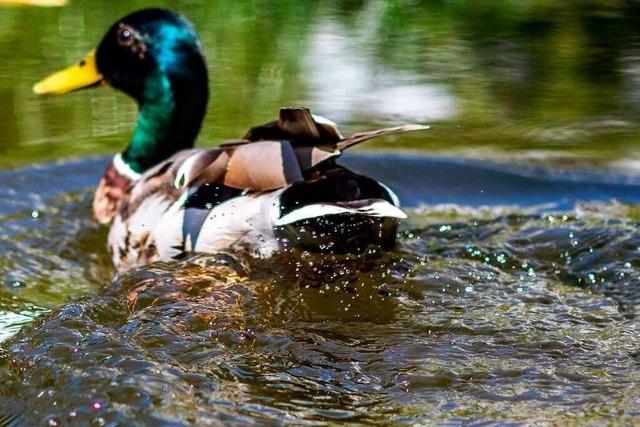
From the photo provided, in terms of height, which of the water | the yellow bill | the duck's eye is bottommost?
the water

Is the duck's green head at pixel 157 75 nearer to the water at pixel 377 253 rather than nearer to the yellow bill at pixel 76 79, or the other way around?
the yellow bill at pixel 76 79

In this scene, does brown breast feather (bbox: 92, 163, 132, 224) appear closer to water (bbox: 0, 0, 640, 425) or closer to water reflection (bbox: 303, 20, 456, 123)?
water (bbox: 0, 0, 640, 425)

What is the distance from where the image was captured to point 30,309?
554 centimetres

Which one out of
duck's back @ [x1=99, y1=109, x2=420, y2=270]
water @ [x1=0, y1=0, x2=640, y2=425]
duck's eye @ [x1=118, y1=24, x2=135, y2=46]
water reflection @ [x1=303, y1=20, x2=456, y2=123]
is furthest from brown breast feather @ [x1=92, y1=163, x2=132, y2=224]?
water reflection @ [x1=303, y1=20, x2=456, y2=123]

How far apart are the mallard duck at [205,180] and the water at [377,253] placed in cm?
14

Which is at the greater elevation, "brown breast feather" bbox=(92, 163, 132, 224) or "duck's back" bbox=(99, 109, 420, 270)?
"duck's back" bbox=(99, 109, 420, 270)

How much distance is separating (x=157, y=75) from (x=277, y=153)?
154 centimetres

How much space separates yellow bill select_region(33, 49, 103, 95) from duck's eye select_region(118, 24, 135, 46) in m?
0.28

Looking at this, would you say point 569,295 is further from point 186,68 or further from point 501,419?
point 186,68

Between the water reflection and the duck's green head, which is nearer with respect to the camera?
the duck's green head

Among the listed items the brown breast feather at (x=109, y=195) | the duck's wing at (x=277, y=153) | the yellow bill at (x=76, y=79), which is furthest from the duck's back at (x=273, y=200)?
the yellow bill at (x=76, y=79)

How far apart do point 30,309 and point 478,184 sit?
2.59m

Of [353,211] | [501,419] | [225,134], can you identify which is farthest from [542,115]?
[501,419]

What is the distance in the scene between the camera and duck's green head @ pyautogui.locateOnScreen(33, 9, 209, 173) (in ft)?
21.7
